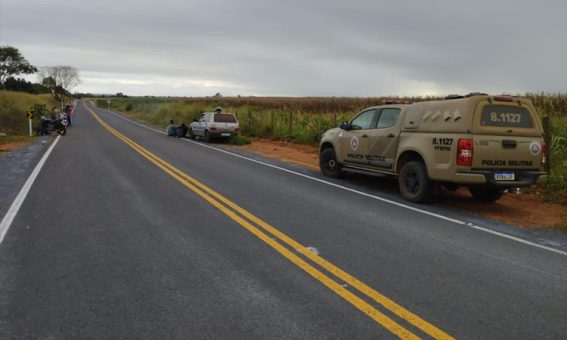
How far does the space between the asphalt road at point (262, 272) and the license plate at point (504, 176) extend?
1448mm

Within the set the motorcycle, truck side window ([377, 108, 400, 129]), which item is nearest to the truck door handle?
truck side window ([377, 108, 400, 129])

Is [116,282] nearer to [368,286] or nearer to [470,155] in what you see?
[368,286]

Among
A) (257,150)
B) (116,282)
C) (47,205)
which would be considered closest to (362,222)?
(116,282)

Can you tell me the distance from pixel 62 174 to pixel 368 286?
369 inches

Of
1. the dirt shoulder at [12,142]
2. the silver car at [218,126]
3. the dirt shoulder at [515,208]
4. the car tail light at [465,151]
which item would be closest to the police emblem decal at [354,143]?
the dirt shoulder at [515,208]

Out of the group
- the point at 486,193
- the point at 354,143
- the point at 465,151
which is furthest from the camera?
the point at 354,143

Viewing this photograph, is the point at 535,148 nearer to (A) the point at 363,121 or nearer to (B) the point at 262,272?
(A) the point at 363,121

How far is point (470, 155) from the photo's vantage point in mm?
7984

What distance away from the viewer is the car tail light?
7.97 meters

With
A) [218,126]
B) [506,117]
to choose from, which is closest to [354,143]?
[506,117]

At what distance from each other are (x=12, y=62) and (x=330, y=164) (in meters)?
85.8

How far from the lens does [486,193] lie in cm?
943

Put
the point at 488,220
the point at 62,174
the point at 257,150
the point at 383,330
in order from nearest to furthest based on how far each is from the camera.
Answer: the point at 383,330, the point at 488,220, the point at 62,174, the point at 257,150

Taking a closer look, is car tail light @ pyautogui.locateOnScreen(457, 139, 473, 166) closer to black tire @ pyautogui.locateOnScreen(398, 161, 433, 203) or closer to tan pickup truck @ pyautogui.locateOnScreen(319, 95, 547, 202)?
tan pickup truck @ pyautogui.locateOnScreen(319, 95, 547, 202)
